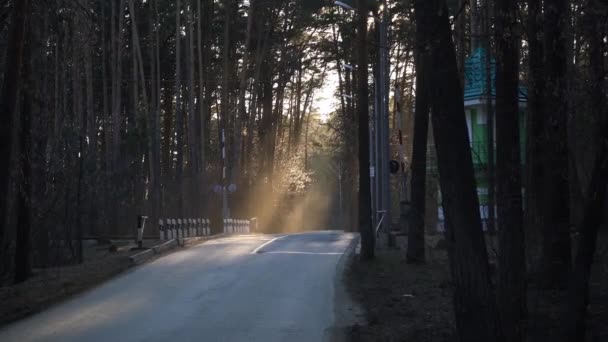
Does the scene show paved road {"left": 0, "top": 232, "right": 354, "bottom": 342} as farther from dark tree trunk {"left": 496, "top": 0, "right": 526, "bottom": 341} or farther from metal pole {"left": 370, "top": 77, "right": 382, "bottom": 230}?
metal pole {"left": 370, "top": 77, "right": 382, "bottom": 230}

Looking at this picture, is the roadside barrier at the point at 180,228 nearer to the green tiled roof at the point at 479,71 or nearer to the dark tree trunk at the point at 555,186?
the green tiled roof at the point at 479,71

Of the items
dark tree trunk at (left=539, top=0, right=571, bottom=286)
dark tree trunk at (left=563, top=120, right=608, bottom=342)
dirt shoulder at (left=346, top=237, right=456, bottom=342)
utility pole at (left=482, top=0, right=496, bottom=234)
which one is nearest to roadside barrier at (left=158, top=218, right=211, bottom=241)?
dirt shoulder at (left=346, top=237, right=456, bottom=342)

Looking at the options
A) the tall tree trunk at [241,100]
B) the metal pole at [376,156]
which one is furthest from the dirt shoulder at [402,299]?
the tall tree trunk at [241,100]

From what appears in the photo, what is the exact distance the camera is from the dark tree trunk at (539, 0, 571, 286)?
451 inches

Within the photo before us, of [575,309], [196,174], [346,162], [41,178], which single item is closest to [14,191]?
[41,178]

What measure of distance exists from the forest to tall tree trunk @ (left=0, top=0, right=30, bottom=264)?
38mm

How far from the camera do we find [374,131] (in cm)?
3109

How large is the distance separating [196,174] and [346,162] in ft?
53.0

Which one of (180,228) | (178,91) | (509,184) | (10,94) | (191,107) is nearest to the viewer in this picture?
(509,184)

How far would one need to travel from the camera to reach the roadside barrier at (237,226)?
142 ft

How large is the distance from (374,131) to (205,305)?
1763 cm

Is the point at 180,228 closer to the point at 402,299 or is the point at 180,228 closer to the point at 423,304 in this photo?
the point at 402,299

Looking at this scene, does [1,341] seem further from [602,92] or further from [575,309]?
[602,92]

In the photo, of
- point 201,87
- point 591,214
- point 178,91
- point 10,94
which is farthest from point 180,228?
point 591,214
